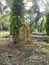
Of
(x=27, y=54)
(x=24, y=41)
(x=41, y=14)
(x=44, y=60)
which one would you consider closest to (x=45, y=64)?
(x=44, y=60)

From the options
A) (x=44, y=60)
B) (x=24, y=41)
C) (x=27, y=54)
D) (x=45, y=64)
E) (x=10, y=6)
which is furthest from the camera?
(x=10, y=6)

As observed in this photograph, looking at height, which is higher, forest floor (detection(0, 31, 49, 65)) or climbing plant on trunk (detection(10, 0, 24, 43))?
climbing plant on trunk (detection(10, 0, 24, 43))

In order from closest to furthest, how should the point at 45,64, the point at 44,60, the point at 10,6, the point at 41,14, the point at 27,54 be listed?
1. the point at 45,64
2. the point at 44,60
3. the point at 27,54
4. the point at 10,6
5. the point at 41,14

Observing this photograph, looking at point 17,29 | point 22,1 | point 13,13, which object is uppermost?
point 22,1

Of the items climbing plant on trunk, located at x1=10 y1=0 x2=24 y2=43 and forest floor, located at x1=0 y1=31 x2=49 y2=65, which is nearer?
→ forest floor, located at x1=0 y1=31 x2=49 y2=65

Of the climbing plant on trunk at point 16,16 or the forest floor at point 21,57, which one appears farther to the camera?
the climbing plant on trunk at point 16,16

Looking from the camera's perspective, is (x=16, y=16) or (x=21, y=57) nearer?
(x=21, y=57)

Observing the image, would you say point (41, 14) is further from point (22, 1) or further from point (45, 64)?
point (45, 64)

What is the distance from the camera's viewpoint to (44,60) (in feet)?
23.3

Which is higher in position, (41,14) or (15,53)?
(41,14)

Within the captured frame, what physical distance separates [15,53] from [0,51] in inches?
30.2

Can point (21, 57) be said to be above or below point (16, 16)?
below

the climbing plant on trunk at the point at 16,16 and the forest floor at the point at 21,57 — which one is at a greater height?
the climbing plant on trunk at the point at 16,16

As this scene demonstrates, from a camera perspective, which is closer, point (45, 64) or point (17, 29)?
point (45, 64)
